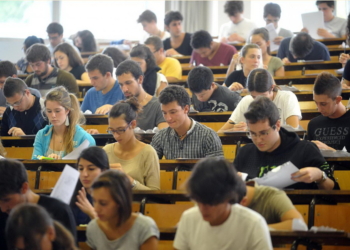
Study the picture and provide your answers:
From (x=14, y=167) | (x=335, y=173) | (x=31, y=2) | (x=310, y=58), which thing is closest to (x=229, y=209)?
(x=14, y=167)

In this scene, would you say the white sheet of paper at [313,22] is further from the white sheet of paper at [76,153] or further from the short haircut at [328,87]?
the white sheet of paper at [76,153]

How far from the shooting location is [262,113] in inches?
131

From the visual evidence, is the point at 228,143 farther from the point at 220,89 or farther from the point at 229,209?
the point at 229,209

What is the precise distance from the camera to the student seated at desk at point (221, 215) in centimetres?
243

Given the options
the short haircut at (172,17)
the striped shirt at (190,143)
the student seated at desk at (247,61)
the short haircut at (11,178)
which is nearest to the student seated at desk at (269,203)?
the short haircut at (11,178)

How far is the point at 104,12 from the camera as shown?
11.4 meters

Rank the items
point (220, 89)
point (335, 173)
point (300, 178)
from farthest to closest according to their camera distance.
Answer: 1. point (220, 89)
2. point (335, 173)
3. point (300, 178)

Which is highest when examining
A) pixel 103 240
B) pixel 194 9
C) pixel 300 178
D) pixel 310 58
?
pixel 194 9

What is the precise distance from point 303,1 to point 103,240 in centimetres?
936

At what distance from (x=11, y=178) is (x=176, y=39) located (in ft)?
19.1

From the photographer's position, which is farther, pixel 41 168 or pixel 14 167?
pixel 41 168

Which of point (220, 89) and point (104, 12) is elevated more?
point (104, 12)

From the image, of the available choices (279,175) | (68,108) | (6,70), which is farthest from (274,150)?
(6,70)

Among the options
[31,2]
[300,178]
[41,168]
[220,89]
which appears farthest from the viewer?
[31,2]
